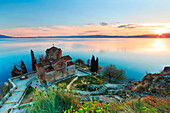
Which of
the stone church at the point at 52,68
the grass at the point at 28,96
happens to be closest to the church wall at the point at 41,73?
the stone church at the point at 52,68

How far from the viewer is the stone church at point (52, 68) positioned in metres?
14.2

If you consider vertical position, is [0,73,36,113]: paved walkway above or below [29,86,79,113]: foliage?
below

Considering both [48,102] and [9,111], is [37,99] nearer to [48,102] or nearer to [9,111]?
[48,102]

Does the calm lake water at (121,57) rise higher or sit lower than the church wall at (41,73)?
lower

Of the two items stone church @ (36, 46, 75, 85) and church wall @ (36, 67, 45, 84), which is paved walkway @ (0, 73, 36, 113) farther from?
stone church @ (36, 46, 75, 85)

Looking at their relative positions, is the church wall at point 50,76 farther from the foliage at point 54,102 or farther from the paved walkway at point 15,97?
the foliage at point 54,102

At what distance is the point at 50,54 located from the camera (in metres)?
15.8

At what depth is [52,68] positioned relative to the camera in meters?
14.7

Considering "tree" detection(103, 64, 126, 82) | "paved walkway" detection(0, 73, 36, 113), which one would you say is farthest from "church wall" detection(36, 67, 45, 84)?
"tree" detection(103, 64, 126, 82)

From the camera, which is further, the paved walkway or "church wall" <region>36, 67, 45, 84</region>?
"church wall" <region>36, 67, 45, 84</region>

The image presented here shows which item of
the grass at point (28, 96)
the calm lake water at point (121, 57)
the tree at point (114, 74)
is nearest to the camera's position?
the grass at point (28, 96)

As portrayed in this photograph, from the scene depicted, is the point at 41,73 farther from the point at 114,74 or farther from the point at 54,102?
the point at 114,74

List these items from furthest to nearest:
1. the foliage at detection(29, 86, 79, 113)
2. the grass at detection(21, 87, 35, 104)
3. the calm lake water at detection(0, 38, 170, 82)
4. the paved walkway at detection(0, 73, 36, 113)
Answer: the calm lake water at detection(0, 38, 170, 82), the grass at detection(21, 87, 35, 104), the paved walkway at detection(0, 73, 36, 113), the foliage at detection(29, 86, 79, 113)

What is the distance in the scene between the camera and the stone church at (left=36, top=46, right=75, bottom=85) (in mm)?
14218
